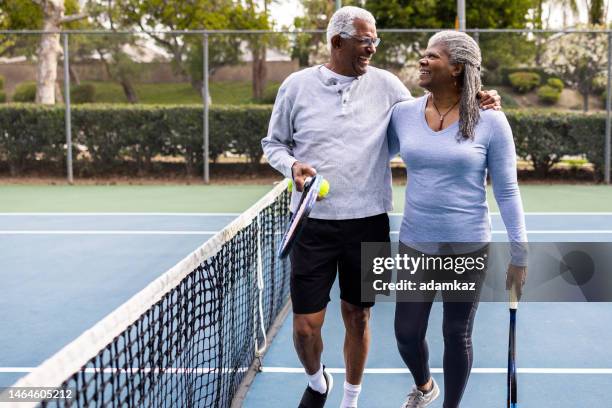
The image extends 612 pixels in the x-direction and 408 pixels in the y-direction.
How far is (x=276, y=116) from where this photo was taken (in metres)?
3.75

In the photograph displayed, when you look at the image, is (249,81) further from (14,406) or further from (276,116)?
(14,406)

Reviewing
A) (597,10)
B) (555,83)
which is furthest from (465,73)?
(597,10)

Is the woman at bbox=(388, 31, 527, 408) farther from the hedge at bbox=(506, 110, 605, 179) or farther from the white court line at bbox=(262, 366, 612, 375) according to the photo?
the hedge at bbox=(506, 110, 605, 179)

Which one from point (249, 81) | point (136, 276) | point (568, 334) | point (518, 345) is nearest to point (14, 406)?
point (518, 345)

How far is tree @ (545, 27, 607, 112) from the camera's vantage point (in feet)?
50.8

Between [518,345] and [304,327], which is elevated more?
[304,327]

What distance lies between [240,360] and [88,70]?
476 inches

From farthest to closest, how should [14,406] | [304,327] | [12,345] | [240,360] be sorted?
[12,345] → [240,360] → [304,327] → [14,406]

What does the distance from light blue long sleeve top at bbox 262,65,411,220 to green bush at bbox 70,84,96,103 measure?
11.9 metres

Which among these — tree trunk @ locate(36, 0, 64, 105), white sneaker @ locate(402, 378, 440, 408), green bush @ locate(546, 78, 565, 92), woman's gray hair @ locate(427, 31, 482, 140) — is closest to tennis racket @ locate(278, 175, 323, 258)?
woman's gray hair @ locate(427, 31, 482, 140)

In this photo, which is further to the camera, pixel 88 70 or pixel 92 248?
pixel 88 70

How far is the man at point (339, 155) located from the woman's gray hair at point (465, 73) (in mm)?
363

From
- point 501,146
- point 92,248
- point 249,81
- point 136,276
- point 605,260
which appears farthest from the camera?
point 249,81

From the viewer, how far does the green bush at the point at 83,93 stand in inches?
586
